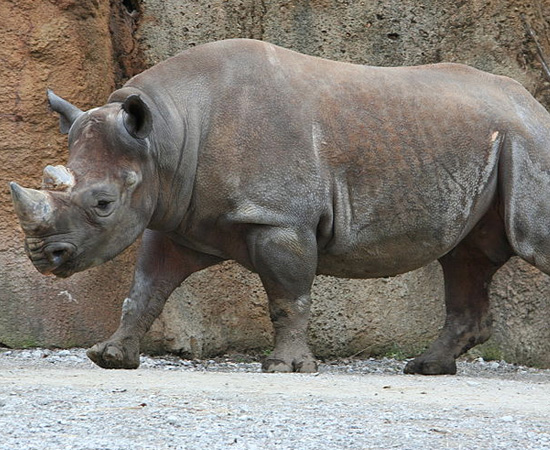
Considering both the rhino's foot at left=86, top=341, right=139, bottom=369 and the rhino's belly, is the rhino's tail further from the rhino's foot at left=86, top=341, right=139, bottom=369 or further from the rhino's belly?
the rhino's foot at left=86, top=341, right=139, bottom=369

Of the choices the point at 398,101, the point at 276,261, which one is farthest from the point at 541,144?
the point at 276,261

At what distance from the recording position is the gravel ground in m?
4.65

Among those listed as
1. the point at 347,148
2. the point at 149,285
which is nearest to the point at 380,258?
the point at 347,148

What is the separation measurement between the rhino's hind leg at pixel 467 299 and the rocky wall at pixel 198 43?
1.12 m

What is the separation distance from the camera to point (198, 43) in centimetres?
934

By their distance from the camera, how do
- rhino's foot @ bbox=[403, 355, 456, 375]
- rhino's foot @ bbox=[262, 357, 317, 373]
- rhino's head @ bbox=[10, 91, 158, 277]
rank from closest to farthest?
rhino's head @ bbox=[10, 91, 158, 277] < rhino's foot @ bbox=[262, 357, 317, 373] < rhino's foot @ bbox=[403, 355, 456, 375]

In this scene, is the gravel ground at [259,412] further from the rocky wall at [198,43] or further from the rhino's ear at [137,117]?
the rocky wall at [198,43]

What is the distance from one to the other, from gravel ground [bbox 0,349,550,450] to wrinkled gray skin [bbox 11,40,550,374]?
813mm

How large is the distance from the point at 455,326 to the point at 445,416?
308 cm

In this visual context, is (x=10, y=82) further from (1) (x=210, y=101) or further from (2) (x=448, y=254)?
(2) (x=448, y=254)

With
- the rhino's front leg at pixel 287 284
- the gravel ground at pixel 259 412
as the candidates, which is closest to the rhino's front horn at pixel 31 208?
the gravel ground at pixel 259 412

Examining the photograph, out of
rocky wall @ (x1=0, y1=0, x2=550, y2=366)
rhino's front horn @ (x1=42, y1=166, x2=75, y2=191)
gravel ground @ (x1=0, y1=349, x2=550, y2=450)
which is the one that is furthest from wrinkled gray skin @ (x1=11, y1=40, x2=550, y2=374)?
rocky wall @ (x1=0, y1=0, x2=550, y2=366)

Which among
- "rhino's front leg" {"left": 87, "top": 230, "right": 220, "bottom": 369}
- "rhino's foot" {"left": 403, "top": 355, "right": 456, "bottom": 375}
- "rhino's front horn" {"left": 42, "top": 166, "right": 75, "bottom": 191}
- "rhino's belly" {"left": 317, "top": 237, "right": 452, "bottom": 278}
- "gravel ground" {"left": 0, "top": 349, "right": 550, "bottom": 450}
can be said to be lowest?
"gravel ground" {"left": 0, "top": 349, "right": 550, "bottom": 450}

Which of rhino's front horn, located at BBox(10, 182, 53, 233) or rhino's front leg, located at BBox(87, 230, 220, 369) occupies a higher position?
rhino's front horn, located at BBox(10, 182, 53, 233)
